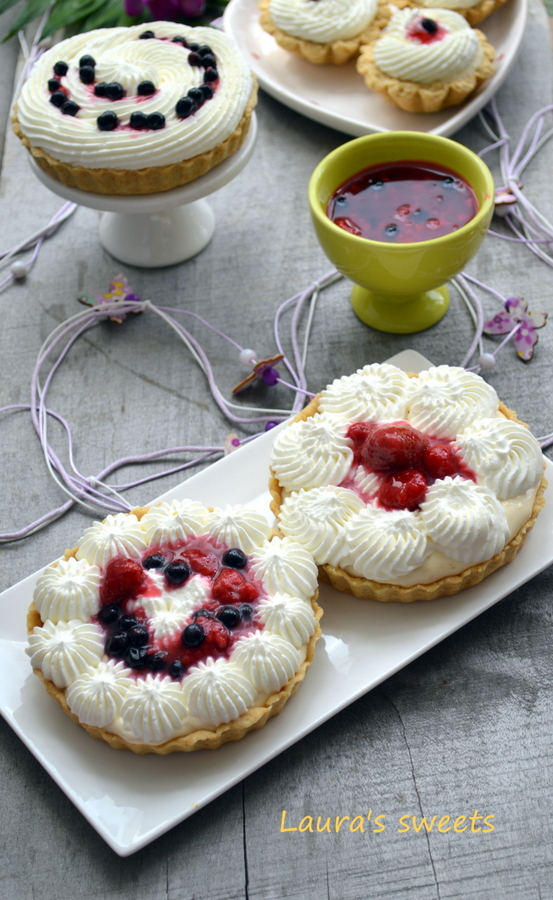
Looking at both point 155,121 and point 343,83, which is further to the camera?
point 343,83

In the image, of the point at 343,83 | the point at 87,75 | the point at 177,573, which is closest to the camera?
the point at 177,573

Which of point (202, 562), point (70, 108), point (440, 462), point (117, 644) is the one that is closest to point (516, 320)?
point (440, 462)

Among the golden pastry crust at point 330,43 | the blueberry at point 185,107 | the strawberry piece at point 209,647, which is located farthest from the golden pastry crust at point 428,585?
the golden pastry crust at point 330,43

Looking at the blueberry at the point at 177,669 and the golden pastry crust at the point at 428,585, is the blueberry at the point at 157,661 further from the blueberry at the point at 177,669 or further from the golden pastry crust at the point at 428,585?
the golden pastry crust at the point at 428,585

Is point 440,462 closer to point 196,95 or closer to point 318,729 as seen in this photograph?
point 318,729

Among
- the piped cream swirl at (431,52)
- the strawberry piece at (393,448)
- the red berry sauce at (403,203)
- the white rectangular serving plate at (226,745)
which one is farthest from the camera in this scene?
the piped cream swirl at (431,52)

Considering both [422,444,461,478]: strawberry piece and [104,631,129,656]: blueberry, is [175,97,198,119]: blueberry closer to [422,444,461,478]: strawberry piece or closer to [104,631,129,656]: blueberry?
[422,444,461,478]: strawberry piece

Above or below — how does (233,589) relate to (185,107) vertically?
below
